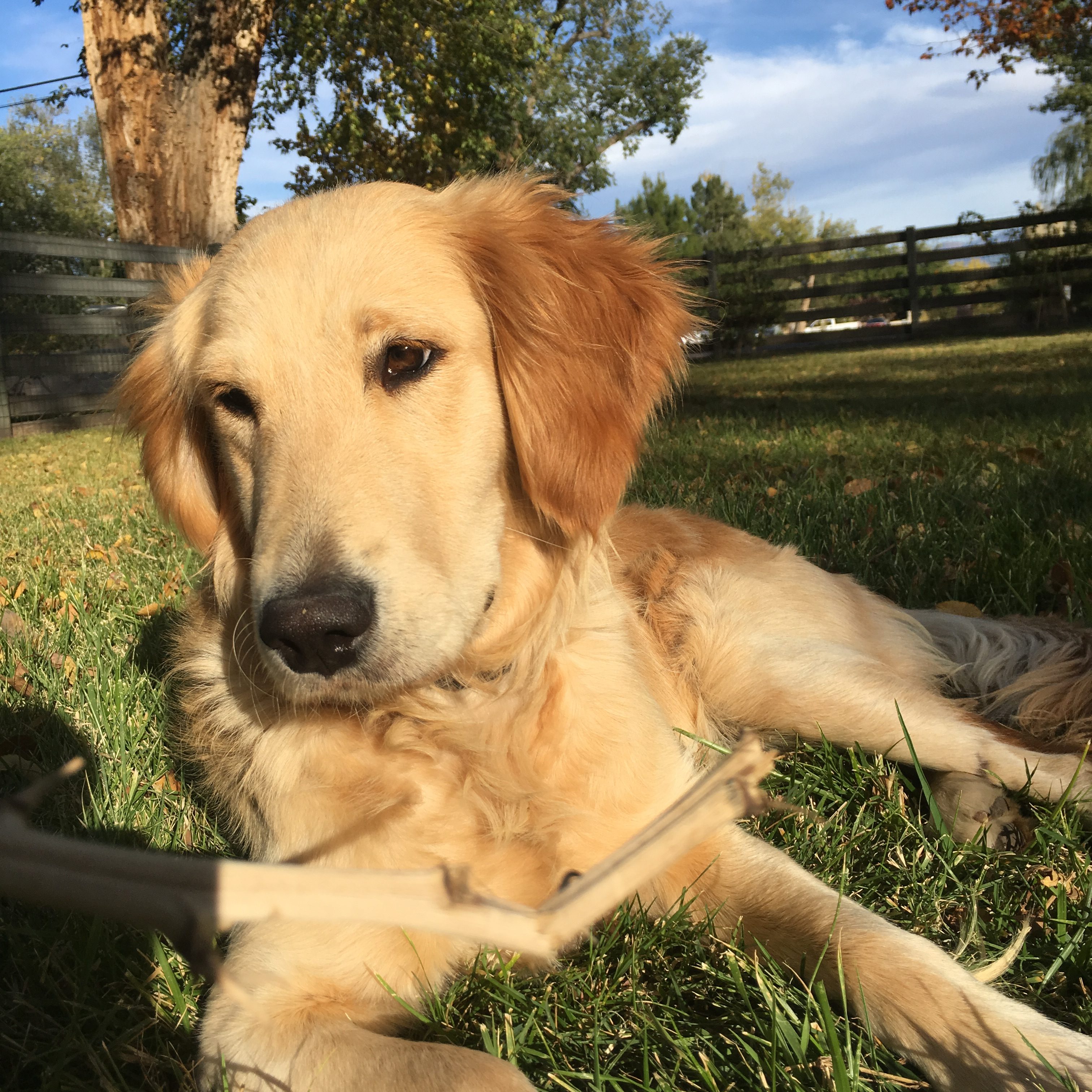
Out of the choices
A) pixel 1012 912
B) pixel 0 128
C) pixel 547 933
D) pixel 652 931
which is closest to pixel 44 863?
pixel 547 933

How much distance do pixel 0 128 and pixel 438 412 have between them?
163ft

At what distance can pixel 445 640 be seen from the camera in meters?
1.71

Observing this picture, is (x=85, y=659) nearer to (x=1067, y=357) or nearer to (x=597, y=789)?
(x=597, y=789)

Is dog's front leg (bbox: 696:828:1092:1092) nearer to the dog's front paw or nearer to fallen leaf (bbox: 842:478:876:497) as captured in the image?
the dog's front paw

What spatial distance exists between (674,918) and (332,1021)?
0.67 metres

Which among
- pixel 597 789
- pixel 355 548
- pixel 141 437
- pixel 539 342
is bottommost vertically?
pixel 597 789

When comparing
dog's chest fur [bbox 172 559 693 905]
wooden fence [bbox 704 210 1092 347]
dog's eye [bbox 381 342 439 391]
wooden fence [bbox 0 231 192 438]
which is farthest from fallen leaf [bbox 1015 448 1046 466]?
wooden fence [bbox 704 210 1092 347]

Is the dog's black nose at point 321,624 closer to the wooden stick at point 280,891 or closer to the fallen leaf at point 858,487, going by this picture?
the wooden stick at point 280,891

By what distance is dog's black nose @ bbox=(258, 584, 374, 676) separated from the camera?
4.98 ft

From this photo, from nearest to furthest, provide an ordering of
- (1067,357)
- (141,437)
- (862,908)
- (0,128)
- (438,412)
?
1. (862,908)
2. (438,412)
3. (141,437)
4. (1067,357)
5. (0,128)

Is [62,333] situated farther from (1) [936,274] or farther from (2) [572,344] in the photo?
(1) [936,274]

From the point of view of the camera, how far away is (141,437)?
245 cm

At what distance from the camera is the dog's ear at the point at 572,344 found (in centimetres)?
201

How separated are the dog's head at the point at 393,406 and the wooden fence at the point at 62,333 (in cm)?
987
